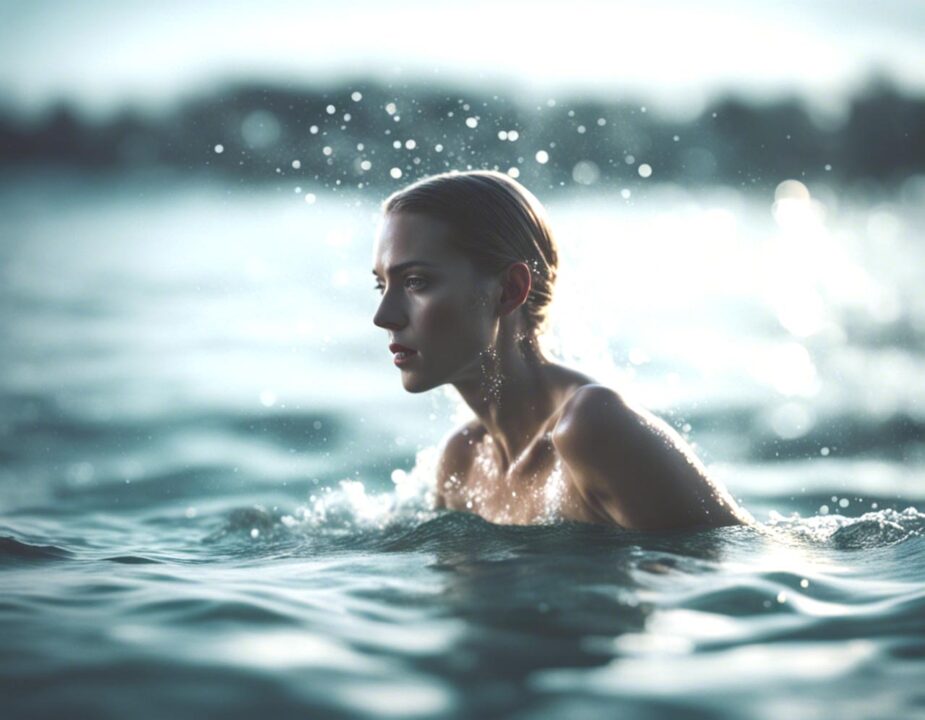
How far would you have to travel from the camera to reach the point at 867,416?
938cm

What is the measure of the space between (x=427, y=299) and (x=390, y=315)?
14 cm

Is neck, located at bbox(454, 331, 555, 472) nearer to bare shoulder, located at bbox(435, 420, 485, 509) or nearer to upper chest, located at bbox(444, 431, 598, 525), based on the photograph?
upper chest, located at bbox(444, 431, 598, 525)

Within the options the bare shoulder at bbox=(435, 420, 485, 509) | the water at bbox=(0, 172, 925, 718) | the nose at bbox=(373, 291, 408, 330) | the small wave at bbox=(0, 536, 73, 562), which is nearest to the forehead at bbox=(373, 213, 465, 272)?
the nose at bbox=(373, 291, 408, 330)

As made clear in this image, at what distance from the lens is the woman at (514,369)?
3939 mm

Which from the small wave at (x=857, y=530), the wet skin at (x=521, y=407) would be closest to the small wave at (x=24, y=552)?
the wet skin at (x=521, y=407)

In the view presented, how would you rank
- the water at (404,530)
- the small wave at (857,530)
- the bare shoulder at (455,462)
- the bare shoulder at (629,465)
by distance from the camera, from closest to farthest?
1. the water at (404,530)
2. the bare shoulder at (629,465)
3. the small wave at (857,530)
4. the bare shoulder at (455,462)

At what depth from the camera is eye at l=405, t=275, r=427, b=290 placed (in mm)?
4160

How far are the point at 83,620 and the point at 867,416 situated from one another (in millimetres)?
7563

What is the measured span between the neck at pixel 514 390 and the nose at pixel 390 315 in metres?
0.37

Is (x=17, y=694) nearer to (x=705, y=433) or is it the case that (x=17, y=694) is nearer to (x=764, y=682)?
(x=764, y=682)

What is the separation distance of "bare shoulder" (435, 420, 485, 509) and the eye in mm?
972

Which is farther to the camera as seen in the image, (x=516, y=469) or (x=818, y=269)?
(x=818, y=269)

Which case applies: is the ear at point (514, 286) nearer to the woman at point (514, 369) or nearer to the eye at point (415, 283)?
the woman at point (514, 369)

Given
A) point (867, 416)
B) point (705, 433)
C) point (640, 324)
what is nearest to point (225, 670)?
point (705, 433)
